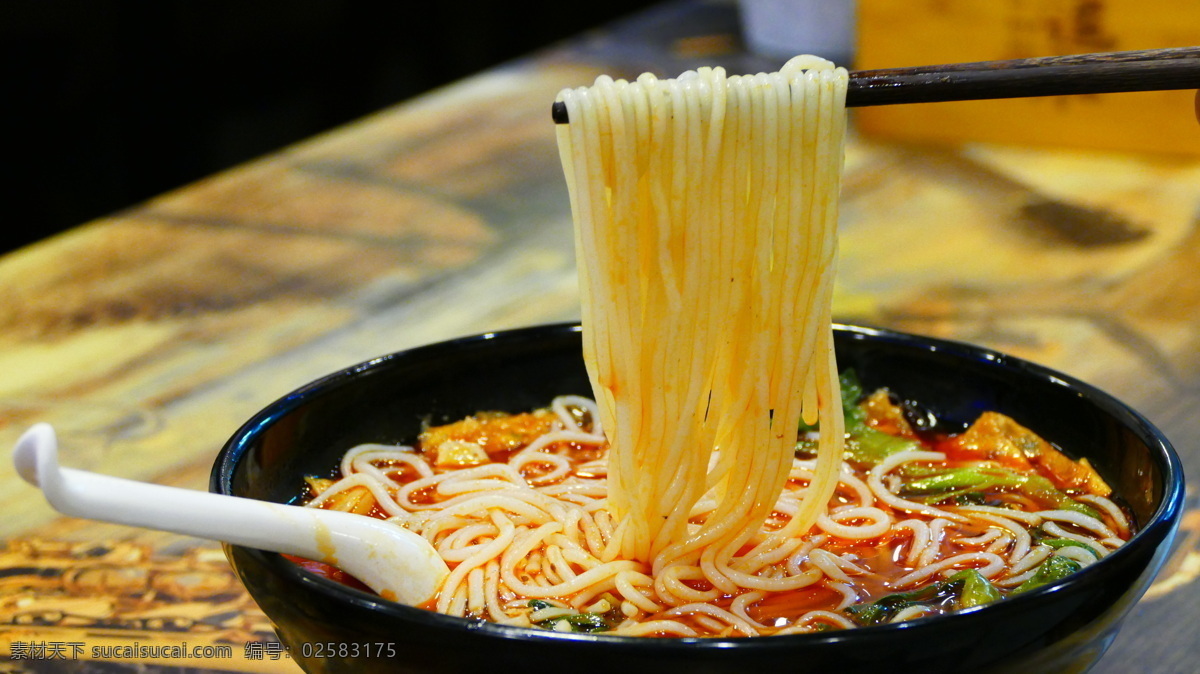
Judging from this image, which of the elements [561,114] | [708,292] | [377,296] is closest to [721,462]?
[708,292]

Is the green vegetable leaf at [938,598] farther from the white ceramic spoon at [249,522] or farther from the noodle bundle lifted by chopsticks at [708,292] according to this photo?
the white ceramic spoon at [249,522]

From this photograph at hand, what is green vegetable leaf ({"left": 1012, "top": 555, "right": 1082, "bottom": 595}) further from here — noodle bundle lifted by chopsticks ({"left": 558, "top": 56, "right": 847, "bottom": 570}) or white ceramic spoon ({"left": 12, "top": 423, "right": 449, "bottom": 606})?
white ceramic spoon ({"left": 12, "top": 423, "right": 449, "bottom": 606})

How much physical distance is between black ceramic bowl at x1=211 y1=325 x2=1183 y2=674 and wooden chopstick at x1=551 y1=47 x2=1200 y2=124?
1.32 feet

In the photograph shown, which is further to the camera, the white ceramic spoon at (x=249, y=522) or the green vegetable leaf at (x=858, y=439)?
the green vegetable leaf at (x=858, y=439)

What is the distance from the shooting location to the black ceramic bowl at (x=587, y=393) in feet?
2.97

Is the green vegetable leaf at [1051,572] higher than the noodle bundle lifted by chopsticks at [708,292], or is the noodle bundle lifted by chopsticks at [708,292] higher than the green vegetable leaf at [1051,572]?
the noodle bundle lifted by chopsticks at [708,292]

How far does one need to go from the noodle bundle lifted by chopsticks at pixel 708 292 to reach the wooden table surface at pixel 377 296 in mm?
475

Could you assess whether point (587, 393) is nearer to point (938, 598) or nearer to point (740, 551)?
point (740, 551)

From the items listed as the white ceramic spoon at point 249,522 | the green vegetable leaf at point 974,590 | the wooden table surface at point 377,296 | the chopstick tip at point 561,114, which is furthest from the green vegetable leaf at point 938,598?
the chopstick tip at point 561,114

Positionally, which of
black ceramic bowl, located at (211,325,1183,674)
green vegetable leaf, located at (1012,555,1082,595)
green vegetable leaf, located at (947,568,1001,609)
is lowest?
green vegetable leaf, located at (1012,555,1082,595)

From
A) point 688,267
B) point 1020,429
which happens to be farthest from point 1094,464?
point 688,267

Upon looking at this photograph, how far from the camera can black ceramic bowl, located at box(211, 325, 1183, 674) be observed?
0.91 metres

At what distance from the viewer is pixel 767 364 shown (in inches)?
49.7

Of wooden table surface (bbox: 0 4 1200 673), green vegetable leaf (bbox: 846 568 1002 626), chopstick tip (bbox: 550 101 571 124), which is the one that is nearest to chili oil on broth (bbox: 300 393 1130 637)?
green vegetable leaf (bbox: 846 568 1002 626)
